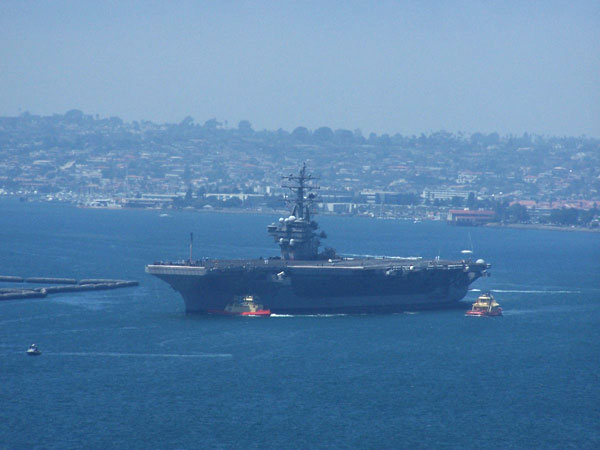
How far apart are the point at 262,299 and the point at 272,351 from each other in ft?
27.3

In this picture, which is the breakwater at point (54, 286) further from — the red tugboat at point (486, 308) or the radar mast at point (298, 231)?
the red tugboat at point (486, 308)

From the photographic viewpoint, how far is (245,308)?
48.9 m

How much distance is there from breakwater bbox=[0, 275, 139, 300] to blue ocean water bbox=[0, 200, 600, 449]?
113 cm

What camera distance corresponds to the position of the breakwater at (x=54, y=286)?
55.7m

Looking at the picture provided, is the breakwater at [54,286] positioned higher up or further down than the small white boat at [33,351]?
higher up

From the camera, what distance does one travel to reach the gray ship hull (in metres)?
48.2

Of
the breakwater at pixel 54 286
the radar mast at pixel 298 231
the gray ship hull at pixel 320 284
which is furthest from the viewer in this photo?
the breakwater at pixel 54 286

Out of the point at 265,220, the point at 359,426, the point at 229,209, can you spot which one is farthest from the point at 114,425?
the point at 229,209

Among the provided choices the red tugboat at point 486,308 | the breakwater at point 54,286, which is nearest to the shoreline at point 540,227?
the breakwater at point 54,286

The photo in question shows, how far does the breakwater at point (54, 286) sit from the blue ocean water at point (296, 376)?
44.3 inches

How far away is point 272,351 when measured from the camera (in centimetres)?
4100

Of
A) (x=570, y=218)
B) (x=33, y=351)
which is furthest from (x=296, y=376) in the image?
(x=570, y=218)

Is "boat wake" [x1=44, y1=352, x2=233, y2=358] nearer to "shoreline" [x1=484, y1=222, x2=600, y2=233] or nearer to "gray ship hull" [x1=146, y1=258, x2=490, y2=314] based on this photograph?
"gray ship hull" [x1=146, y1=258, x2=490, y2=314]

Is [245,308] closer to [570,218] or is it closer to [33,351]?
[33,351]
